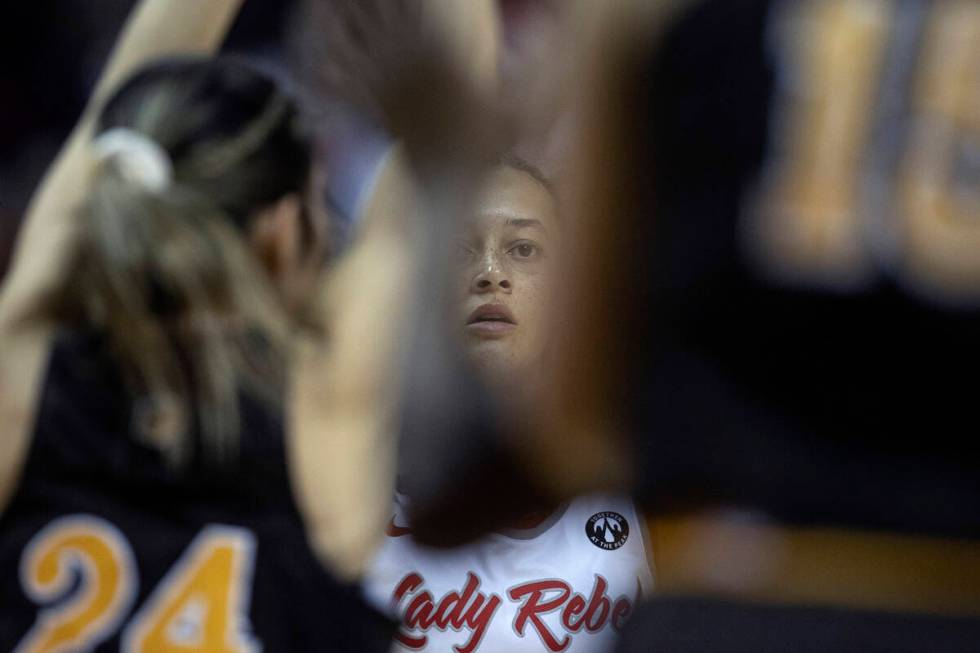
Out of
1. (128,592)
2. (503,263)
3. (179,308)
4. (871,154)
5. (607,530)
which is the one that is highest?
(871,154)

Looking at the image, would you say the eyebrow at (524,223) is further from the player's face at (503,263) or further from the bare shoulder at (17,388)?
the bare shoulder at (17,388)

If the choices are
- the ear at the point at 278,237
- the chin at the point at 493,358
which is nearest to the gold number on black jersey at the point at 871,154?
the chin at the point at 493,358

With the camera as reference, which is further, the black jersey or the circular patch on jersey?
the circular patch on jersey

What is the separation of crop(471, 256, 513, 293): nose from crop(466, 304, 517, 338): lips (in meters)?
0.02

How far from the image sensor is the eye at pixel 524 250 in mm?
1253

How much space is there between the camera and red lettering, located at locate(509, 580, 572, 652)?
125 cm

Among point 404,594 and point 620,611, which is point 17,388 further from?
point 620,611

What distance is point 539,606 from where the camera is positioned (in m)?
1.27

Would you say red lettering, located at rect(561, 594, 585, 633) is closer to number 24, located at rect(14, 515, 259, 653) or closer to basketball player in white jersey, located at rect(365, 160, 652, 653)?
basketball player in white jersey, located at rect(365, 160, 652, 653)

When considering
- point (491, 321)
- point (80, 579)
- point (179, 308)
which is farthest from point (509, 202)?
point (80, 579)

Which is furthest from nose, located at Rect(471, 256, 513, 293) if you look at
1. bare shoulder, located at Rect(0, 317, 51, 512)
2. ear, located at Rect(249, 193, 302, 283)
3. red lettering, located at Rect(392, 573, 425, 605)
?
bare shoulder, located at Rect(0, 317, 51, 512)

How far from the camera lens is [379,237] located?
1.24m

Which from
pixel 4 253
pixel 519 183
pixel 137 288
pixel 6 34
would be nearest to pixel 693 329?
pixel 519 183

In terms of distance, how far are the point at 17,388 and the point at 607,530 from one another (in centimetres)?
64
